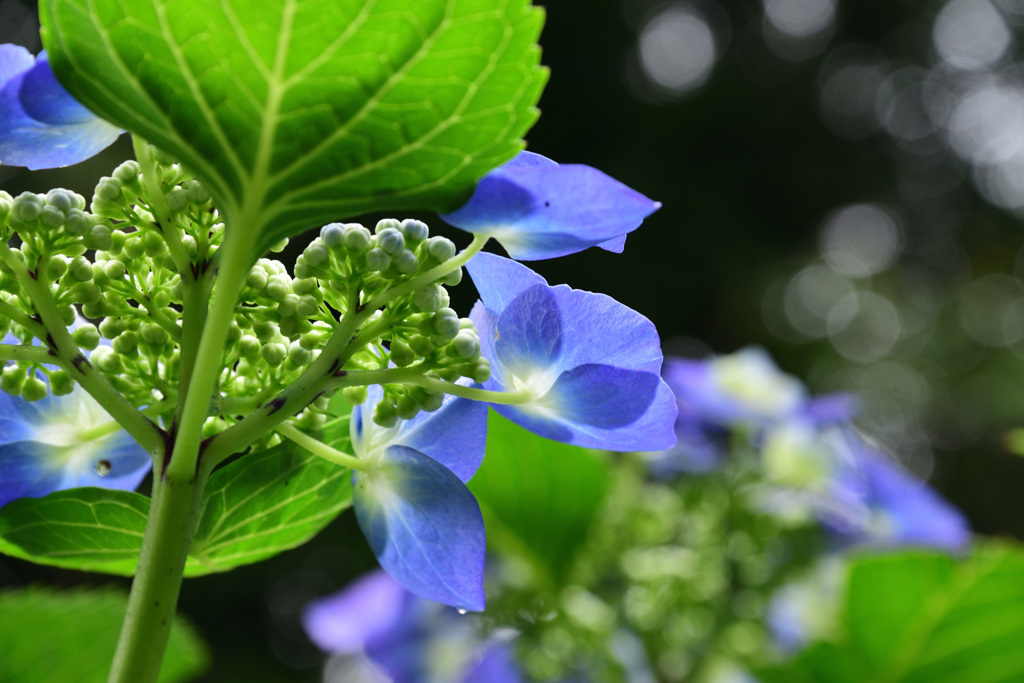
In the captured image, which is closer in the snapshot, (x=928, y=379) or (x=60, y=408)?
(x=60, y=408)

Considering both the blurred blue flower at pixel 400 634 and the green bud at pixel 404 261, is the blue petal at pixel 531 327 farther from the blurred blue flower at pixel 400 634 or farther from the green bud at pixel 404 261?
the blurred blue flower at pixel 400 634

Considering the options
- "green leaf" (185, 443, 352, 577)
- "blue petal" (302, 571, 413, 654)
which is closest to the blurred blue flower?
"blue petal" (302, 571, 413, 654)

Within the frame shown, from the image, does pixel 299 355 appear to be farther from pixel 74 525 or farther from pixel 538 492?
pixel 538 492

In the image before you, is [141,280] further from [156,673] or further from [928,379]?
[928,379]

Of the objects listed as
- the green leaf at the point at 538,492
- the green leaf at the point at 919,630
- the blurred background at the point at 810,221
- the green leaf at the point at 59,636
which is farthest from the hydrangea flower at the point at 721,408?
the blurred background at the point at 810,221

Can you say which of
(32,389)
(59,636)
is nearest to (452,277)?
(32,389)

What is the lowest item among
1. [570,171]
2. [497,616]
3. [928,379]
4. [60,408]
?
[928,379]

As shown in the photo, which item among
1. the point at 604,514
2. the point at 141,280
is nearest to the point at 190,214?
the point at 141,280

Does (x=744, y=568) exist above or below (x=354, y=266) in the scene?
below
